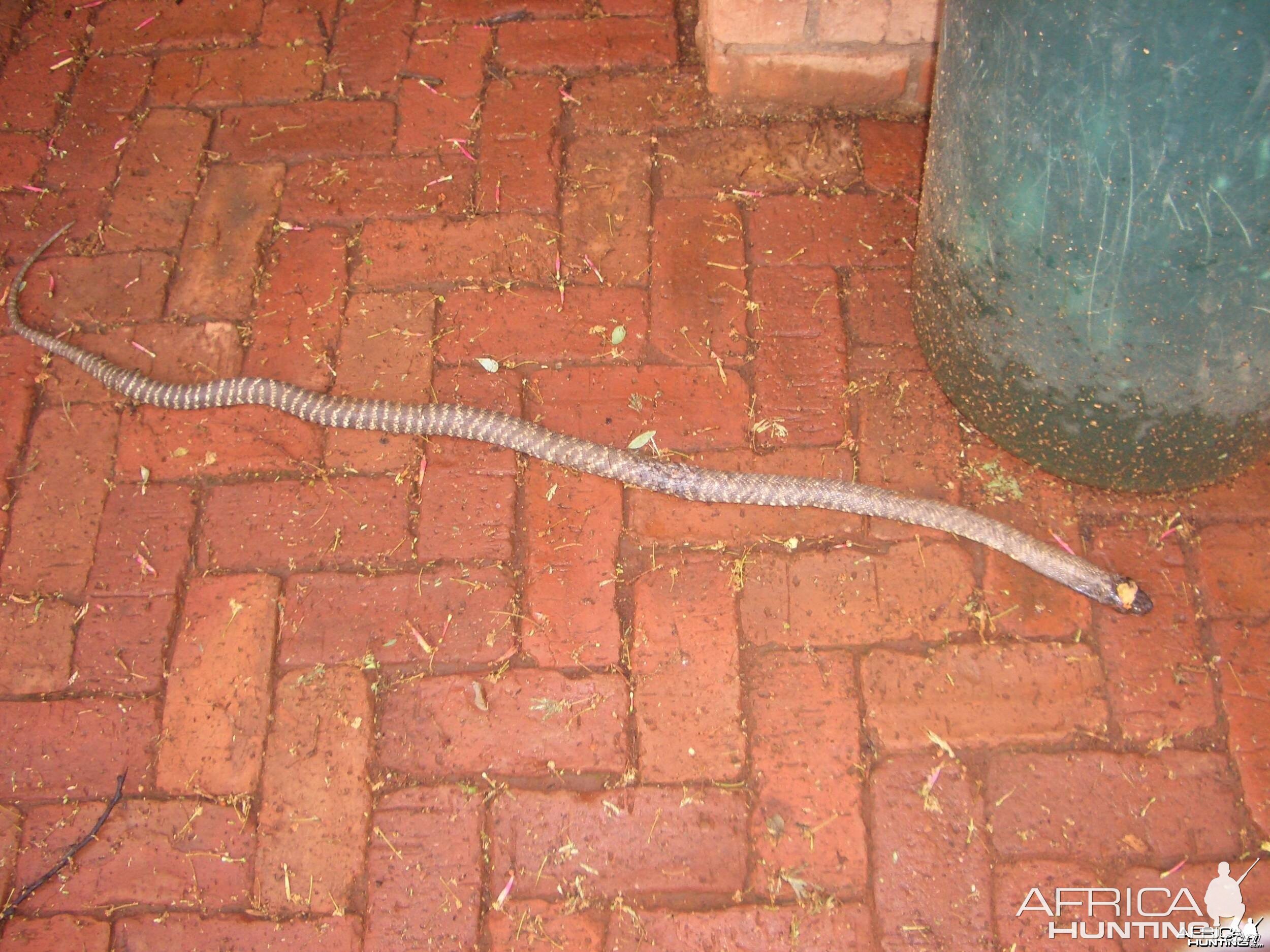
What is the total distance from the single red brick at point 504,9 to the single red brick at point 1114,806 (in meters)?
4.73

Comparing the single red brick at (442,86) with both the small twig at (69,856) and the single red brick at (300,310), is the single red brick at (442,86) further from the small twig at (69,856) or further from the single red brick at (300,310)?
the small twig at (69,856)

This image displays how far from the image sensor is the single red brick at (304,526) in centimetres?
408

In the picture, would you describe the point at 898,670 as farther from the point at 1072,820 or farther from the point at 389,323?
the point at 389,323

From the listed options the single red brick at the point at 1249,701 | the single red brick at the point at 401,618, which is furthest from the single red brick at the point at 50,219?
the single red brick at the point at 1249,701

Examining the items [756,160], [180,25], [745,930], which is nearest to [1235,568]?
[745,930]

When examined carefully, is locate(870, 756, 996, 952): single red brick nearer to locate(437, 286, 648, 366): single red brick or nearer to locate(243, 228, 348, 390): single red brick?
locate(437, 286, 648, 366): single red brick

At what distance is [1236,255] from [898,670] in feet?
6.20

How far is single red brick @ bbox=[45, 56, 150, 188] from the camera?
5.18 m

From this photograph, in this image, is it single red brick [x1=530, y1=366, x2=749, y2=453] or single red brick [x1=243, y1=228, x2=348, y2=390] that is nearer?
single red brick [x1=530, y1=366, x2=749, y2=453]

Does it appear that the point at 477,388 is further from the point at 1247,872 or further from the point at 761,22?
the point at 1247,872

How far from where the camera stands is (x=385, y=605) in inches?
156

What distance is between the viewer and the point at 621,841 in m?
3.52

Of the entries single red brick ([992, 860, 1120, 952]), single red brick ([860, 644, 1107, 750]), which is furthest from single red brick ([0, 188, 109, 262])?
single red brick ([992, 860, 1120, 952])

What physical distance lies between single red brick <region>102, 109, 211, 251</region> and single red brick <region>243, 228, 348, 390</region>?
65 cm
